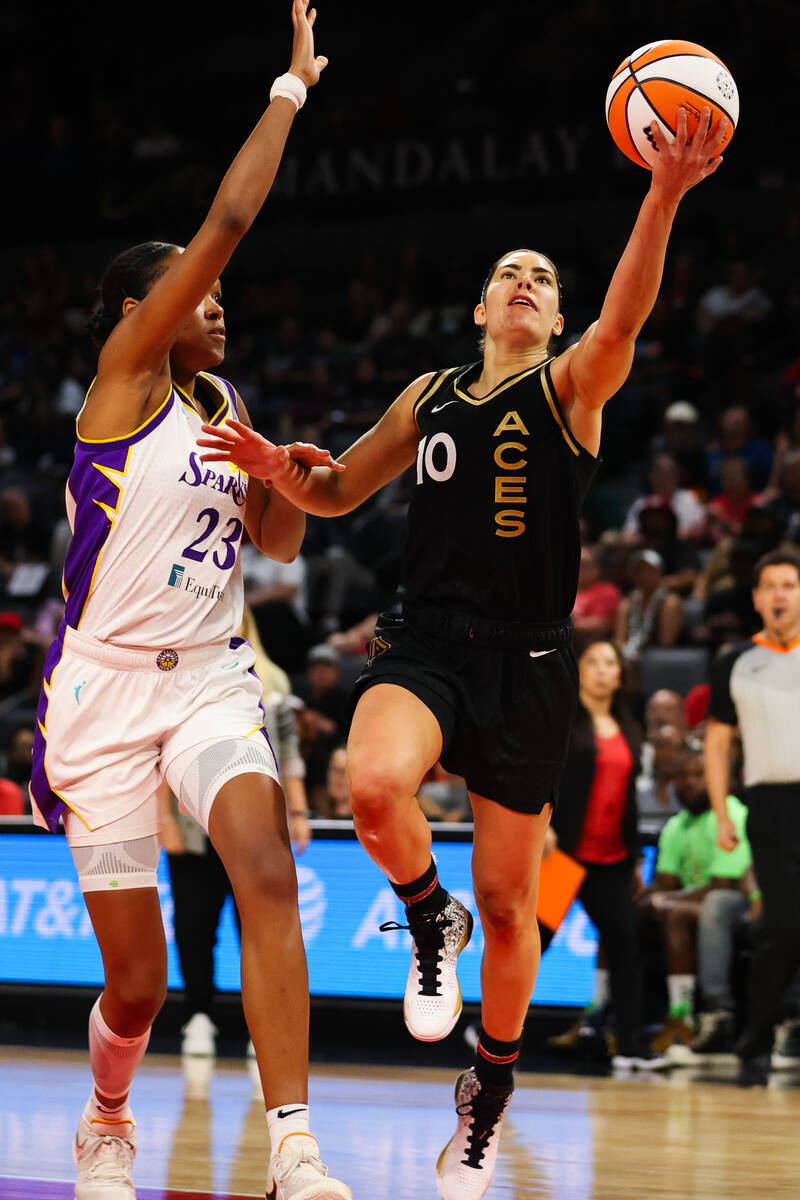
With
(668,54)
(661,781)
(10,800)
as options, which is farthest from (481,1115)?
(10,800)

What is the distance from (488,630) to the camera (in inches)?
168

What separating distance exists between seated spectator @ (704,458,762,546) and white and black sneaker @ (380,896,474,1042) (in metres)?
7.33

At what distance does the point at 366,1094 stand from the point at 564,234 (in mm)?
11204

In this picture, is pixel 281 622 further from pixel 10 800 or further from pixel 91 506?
pixel 91 506

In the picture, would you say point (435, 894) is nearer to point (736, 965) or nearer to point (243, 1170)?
Result: point (243, 1170)

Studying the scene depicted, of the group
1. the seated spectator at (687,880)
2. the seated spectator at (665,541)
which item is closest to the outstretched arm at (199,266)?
the seated spectator at (687,880)

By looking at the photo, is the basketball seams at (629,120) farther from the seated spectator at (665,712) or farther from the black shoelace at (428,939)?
the seated spectator at (665,712)

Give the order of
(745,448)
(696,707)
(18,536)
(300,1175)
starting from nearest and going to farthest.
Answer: (300,1175), (696,707), (745,448), (18,536)

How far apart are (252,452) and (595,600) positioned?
684 cm

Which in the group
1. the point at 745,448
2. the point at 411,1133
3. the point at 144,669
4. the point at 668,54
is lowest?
the point at 411,1133

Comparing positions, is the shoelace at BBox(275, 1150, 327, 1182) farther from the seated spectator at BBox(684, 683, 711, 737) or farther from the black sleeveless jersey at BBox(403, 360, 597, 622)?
the seated spectator at BBox(684, 683, 711, 737)

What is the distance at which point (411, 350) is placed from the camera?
15289mm

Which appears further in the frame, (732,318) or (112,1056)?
(732,318)

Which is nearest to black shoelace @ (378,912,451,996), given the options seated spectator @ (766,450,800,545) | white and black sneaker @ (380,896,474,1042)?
white and black sneaker @ (380,896,474,1042)
